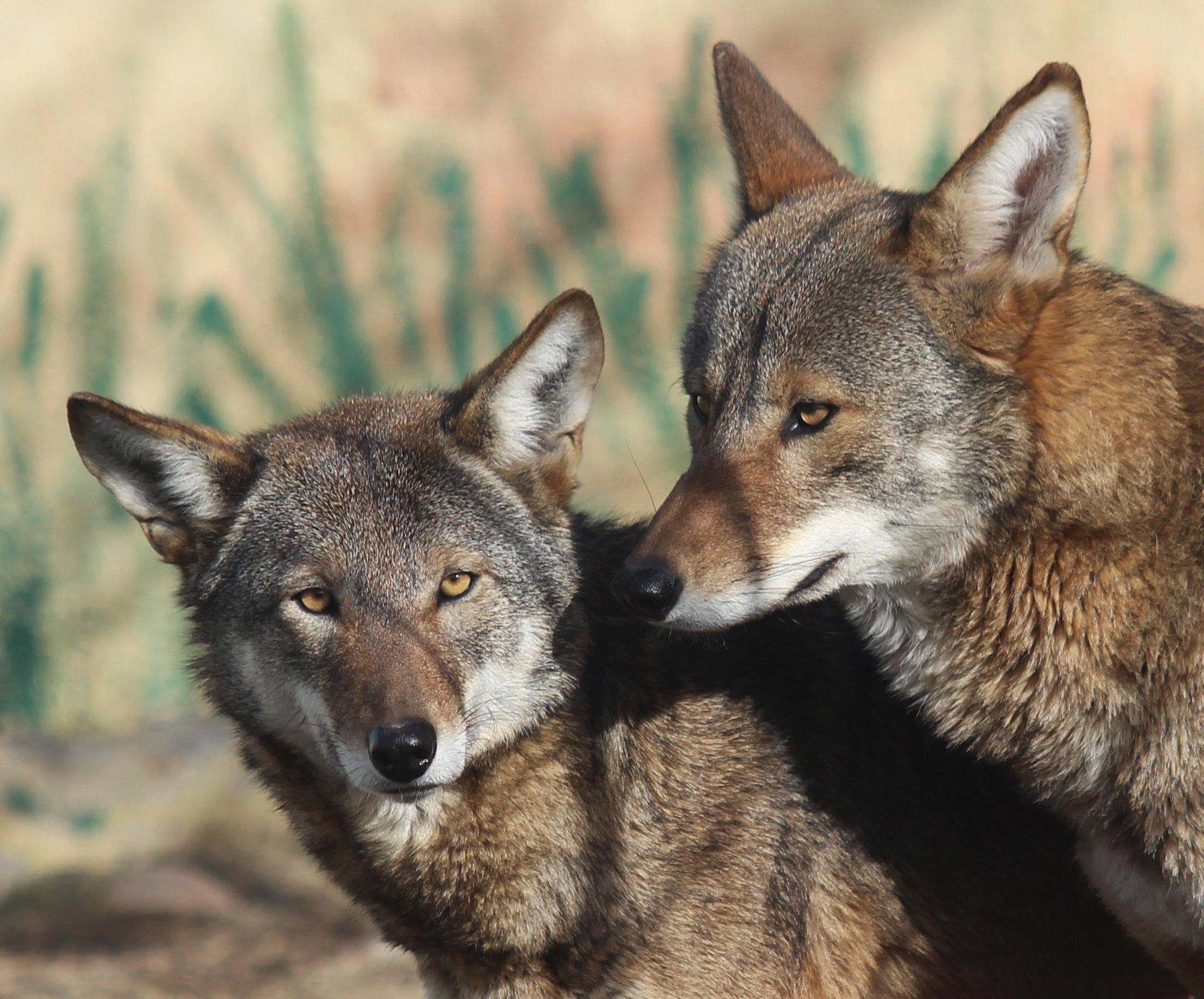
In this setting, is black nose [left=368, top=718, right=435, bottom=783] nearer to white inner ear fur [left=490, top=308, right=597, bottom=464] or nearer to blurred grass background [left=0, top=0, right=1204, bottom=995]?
white inner ear fur [left=490, top=308, right=597, bottom=464]

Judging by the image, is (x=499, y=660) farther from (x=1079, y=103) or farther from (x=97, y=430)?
(x=1079, y=103)

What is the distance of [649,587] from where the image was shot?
3.44 m

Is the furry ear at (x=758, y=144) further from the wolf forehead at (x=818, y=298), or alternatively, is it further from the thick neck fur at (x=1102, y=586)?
the thick neck fur at (x=1102, y=586)

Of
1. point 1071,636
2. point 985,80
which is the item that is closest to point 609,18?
point 985,80

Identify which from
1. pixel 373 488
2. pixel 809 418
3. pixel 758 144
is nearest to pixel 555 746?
pixel 373 488

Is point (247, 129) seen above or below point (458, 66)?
below

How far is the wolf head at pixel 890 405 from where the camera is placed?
347 cm

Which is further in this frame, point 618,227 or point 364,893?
point 618,227

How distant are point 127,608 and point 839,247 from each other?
4.95 m

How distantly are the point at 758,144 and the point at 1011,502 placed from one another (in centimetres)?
171

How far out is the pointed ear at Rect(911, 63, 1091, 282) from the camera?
3369 millimetres

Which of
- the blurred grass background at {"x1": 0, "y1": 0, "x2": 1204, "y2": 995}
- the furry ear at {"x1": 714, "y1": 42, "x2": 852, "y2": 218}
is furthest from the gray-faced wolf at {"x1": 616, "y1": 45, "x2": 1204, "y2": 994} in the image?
the blurred grass background at {"x1": 0, "y1": 0, "x2": 1204, "y2": 995}

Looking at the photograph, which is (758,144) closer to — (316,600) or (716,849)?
(316,600)

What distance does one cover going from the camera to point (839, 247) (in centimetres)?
390
